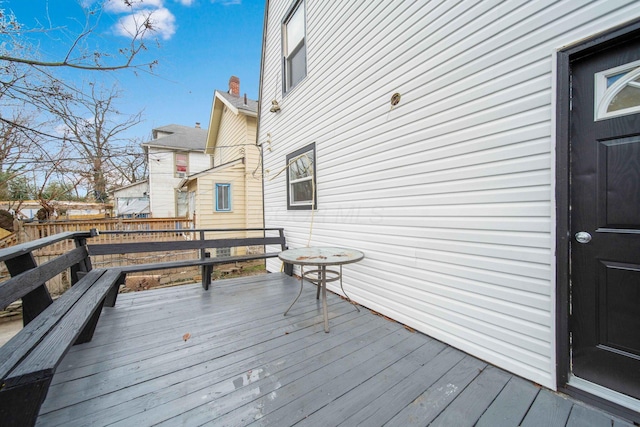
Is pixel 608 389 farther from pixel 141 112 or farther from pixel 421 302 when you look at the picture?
pixel 141 112

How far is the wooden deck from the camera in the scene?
4.51 feet

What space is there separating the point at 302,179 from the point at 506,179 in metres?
3.09

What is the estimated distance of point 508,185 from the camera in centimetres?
175

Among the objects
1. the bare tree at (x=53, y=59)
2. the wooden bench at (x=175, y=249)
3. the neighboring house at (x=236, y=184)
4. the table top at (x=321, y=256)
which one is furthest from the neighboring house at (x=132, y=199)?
the table top at (x=321, y=256)

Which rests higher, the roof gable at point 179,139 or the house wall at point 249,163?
the roof gable at point 179,139

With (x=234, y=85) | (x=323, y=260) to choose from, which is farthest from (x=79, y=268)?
(x=234, y=85)

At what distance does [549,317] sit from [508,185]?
0.90m

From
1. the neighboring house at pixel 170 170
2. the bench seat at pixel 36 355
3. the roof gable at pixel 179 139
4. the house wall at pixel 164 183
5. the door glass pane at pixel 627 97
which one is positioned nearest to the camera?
the bench seat at pixel 36 355

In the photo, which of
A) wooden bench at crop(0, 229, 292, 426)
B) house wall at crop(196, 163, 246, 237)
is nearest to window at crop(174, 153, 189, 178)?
house wall at crop(196, 163, 246, 237)

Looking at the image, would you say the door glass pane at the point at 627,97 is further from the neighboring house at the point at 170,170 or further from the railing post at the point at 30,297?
the neighboring house at the point at 170,170

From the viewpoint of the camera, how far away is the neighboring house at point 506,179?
1.39m

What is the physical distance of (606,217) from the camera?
141cm

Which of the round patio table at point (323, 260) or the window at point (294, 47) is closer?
the round patio table at point (323, 260)

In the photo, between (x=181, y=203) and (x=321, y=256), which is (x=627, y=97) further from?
(x=181, y=203)
